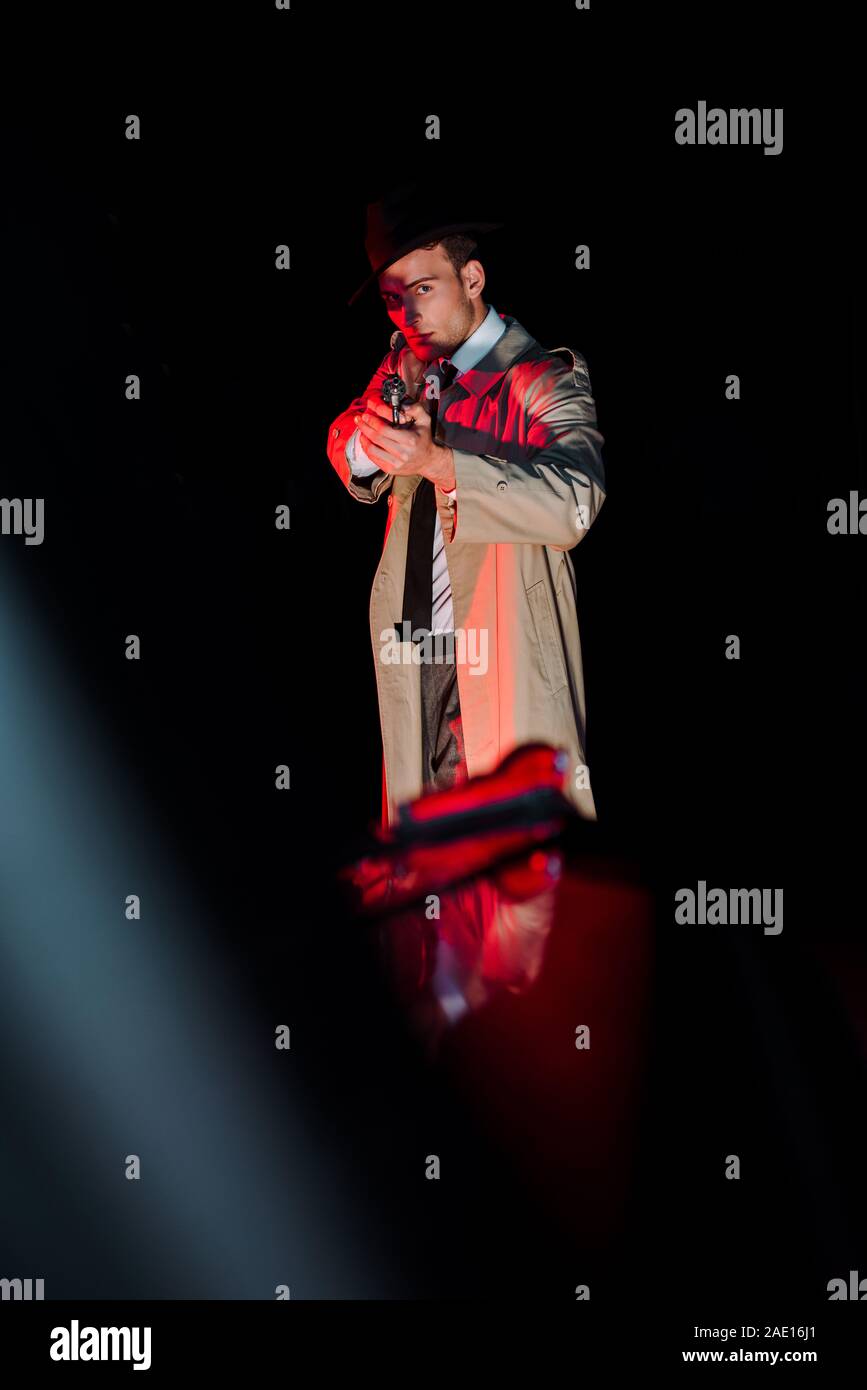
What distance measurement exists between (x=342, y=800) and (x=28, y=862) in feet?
2.26

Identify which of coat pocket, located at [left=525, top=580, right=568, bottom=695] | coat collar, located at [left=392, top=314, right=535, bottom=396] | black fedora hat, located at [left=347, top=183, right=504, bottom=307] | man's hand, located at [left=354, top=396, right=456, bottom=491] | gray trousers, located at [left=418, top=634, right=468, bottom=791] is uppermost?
black fedora hat, located at [left=347, top=183, right=504, bottom=307]

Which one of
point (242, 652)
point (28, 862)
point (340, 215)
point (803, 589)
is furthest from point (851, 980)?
point (340, 215)

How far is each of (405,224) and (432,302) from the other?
19cm

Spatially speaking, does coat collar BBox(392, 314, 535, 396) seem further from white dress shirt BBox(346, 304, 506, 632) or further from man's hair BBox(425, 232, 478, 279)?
man's hair BBox(425, 232, 478, 279)

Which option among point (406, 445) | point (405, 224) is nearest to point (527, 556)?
point (406, 445)

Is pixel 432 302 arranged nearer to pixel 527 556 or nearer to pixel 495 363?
pixel 495 363

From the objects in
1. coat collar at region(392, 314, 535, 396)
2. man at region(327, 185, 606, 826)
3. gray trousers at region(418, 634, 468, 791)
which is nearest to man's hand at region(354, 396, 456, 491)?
man at region(327, 185, 606, 826)

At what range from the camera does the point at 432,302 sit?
2928 millimetres

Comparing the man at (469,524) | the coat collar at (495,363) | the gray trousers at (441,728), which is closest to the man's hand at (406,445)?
the man at (469,524)

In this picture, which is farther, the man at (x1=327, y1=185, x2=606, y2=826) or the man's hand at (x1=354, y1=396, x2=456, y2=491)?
the man at (x1=327, y1=185, x2=606, y2=826)

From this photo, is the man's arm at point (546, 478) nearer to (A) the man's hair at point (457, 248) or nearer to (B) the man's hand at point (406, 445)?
(B) the man's hand at point (406, 445)

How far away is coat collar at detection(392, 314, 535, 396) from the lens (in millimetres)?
2877

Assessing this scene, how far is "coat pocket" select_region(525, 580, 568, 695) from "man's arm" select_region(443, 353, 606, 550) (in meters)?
0.11
